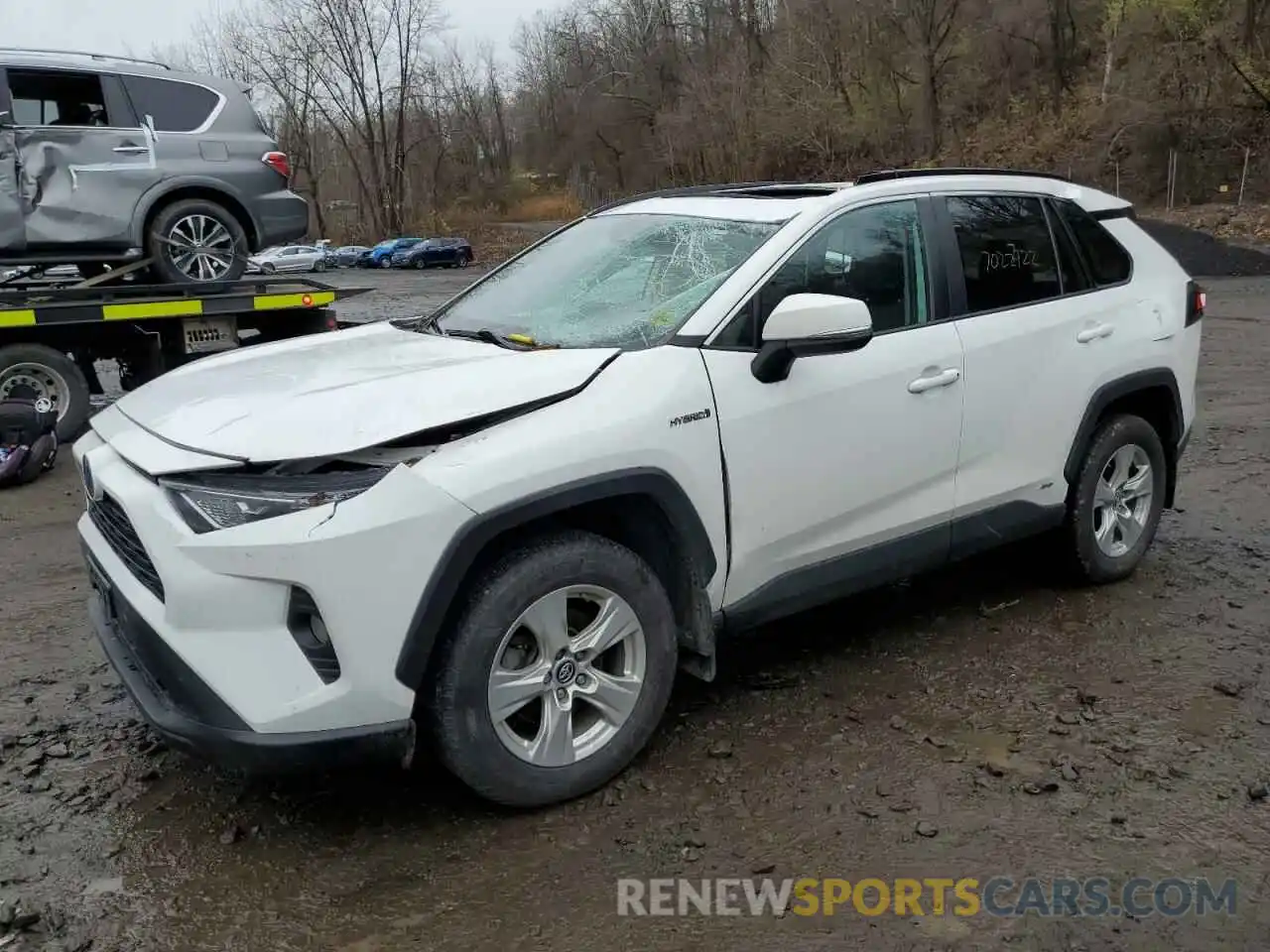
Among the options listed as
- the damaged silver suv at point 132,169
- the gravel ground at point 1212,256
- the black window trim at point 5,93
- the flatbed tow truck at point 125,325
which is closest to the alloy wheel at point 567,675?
the flatbed tow truck at point 125,325

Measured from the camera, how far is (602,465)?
9.87 feet

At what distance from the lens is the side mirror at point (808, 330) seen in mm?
3211

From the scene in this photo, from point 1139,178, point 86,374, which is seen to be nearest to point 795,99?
point 1139,178

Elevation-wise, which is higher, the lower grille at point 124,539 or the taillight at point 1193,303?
the taillight at point 1193,303

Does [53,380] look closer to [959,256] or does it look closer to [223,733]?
[223,733]

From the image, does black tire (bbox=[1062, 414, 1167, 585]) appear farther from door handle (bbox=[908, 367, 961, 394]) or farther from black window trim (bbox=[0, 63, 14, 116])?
black window trim (bbox=[0, 63, 14, 116])

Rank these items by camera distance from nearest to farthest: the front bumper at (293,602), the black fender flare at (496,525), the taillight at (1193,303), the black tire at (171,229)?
the front bumper at (293,602), the black fender flare at (496,525), the taillight at (1193,303), the black tire at (171,229)

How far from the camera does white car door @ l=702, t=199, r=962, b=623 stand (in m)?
3.36

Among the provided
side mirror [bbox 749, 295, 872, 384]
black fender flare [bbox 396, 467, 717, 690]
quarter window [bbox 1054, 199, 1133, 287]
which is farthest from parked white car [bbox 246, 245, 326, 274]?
black fender flare [bbox 396, 467, 717, 690]

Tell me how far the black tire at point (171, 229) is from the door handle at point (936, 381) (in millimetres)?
6610

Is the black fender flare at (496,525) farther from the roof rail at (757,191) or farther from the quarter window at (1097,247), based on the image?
the quarter window at (1097,247)

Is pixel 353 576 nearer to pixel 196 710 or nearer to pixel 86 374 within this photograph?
pixel 196 710

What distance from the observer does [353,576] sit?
263cm

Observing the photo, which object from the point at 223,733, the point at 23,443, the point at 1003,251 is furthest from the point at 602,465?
the point at 23,443
